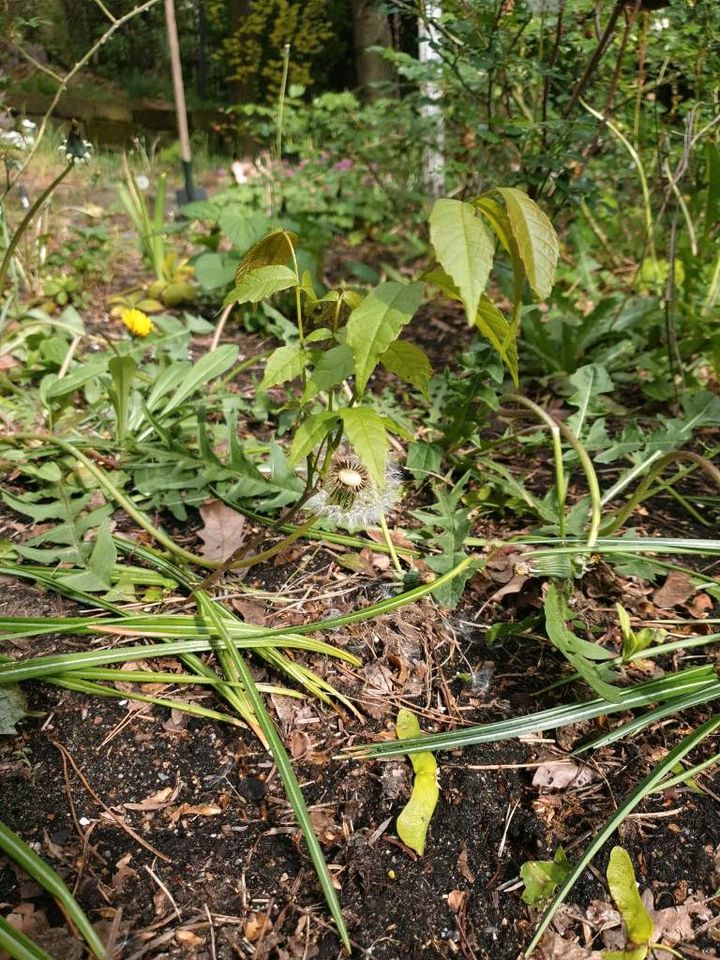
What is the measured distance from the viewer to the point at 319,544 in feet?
5.42

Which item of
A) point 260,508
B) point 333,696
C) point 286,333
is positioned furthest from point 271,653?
point 286,333

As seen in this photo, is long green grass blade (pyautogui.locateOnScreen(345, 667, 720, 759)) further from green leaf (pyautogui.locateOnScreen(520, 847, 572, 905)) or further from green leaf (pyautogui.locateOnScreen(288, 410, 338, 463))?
green leaf (pyautogui.locateOnScreen(288, 410, 338, 463))

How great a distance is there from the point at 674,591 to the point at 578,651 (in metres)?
0.41

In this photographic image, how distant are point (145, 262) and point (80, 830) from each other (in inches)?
105

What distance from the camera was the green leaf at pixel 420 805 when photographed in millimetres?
1131

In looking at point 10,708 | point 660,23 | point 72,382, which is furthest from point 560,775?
point 660,23

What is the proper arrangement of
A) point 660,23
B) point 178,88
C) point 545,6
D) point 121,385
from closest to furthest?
point 121,385
point 545,6
point 660,23
point 178,88

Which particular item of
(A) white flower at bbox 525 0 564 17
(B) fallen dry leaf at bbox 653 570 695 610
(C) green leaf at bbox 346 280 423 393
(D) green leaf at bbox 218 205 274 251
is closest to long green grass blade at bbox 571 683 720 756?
(B) fallen dry leaf at bbox 653 570 695 610

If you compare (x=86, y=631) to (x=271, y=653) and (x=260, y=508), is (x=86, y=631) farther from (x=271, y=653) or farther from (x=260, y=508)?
(x=260, y=508)

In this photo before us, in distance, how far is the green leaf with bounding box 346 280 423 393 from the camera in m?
0.84

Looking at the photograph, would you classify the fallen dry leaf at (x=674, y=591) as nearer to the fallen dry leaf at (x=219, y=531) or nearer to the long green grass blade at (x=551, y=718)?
the long green grass blade at (x=551, y=718)

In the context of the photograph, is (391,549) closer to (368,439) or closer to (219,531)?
(219,531)

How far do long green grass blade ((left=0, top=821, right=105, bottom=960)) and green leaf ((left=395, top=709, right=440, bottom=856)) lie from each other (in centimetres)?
45

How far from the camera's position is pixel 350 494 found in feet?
4.37
